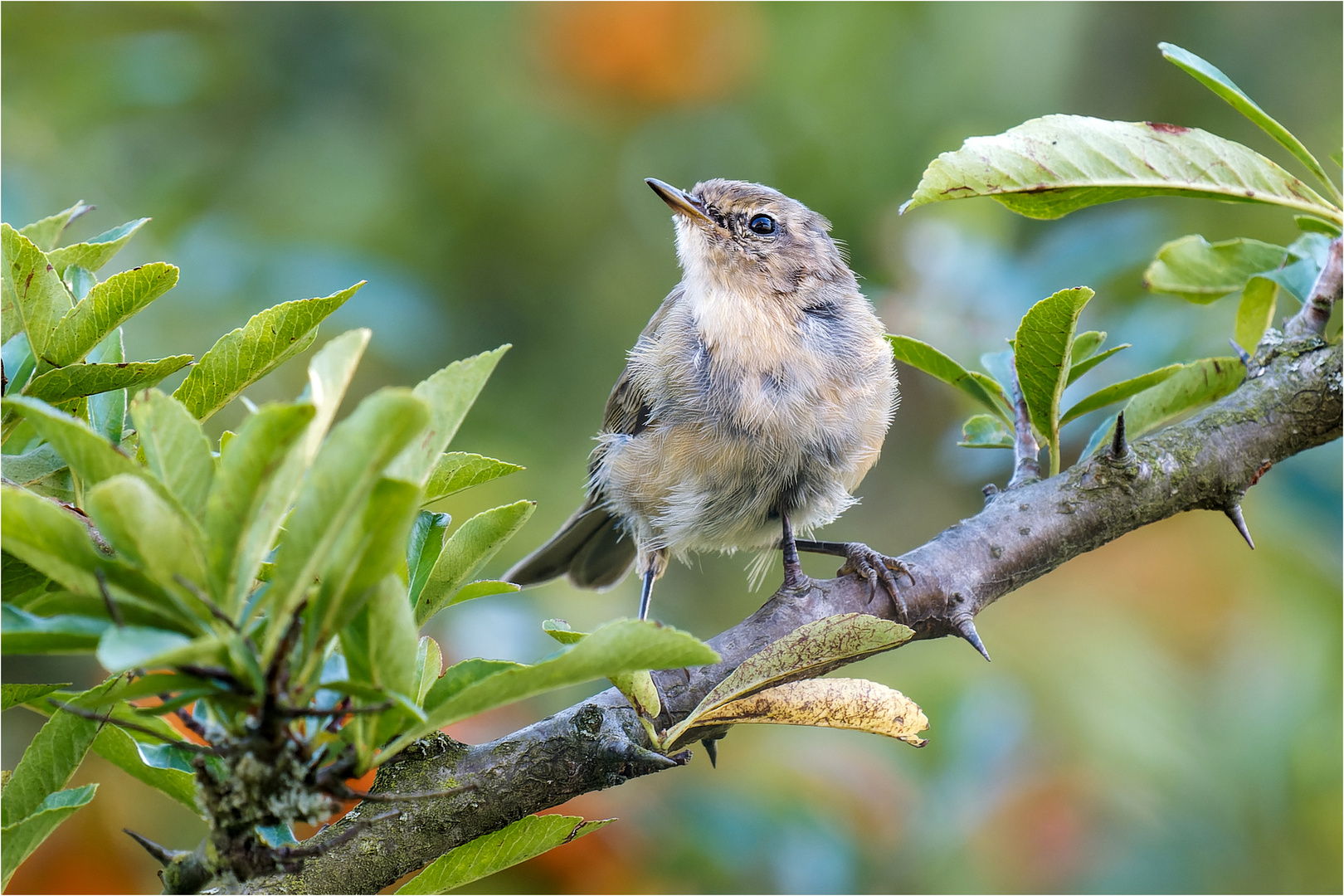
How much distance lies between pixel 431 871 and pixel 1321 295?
2212 mm

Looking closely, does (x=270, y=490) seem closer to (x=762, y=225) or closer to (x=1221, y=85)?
(x=1221, y=85)

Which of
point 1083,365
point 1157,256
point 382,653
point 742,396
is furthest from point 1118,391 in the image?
point 382,653

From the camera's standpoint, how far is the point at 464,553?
4.76 feet

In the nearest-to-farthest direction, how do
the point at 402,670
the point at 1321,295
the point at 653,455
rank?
1. the point at 402,670
2. the point at 1321,295
3. the point at 653,455

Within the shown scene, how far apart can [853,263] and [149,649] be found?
3827mm

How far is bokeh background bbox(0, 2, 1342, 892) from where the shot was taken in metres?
3.44

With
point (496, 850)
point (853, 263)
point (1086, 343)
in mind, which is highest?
point (853, 263)

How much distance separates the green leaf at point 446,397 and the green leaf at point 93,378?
44 centimetres

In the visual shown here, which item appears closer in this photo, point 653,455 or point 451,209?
point 653,455

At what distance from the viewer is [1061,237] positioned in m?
3.87

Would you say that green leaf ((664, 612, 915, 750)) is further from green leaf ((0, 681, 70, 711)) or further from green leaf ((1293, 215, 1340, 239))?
green leaf ((1293, 215, 1340, 239))

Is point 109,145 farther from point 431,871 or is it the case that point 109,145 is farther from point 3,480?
point 431,871

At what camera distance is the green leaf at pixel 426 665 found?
1.38 metres

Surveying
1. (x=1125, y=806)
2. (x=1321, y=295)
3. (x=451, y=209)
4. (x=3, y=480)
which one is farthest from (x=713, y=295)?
(x=3, y=480)
